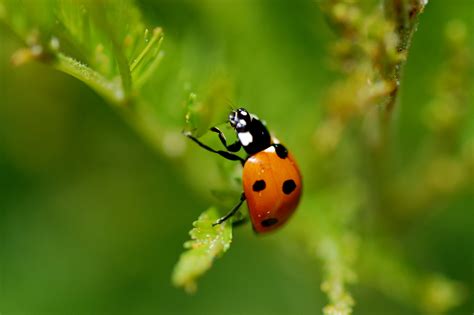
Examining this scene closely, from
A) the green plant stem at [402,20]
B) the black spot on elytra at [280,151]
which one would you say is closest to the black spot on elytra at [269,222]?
the black spot on elytra at [280,151]

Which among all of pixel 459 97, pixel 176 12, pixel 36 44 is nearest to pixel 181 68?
pixel 176 12

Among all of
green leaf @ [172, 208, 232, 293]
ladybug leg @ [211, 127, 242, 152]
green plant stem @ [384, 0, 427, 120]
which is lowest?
green leaf @ [172, 208, 232, 293]

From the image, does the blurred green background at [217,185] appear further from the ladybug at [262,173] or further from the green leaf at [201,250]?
Answer: the green leaf at [201,250]

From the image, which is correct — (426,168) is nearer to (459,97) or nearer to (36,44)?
(459,97)

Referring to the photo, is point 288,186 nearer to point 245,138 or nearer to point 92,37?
point 245,138

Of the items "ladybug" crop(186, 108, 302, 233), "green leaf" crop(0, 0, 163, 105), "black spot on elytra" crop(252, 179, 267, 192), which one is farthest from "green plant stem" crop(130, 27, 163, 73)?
"black spot on elytra" crop(252, 179, 267, 192)

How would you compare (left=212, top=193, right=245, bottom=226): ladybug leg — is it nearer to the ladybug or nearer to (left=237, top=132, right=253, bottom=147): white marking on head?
the ladybug

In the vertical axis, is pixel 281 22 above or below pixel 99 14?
above
